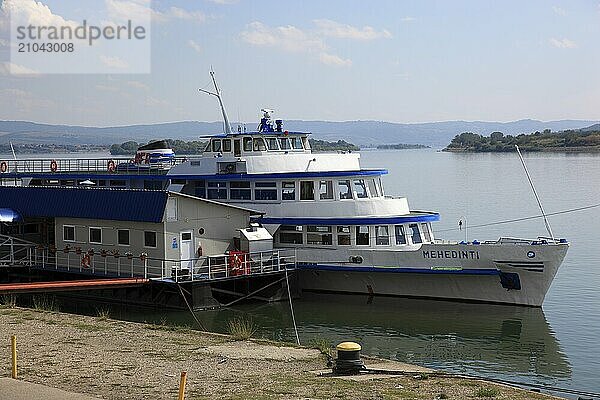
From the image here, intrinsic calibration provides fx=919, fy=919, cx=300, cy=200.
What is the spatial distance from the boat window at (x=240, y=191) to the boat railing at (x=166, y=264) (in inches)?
103

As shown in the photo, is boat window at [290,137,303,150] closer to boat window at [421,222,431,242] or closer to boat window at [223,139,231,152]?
boat window at [223,139,231,152]

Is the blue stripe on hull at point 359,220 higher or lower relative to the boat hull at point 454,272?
higher

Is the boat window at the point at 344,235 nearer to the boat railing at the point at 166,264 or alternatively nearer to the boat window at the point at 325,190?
the boat window at the point at 325,190

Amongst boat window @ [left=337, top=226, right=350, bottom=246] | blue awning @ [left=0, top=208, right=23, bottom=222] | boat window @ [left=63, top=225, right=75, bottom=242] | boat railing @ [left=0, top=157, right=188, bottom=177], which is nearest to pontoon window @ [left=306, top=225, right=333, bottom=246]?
boat window @ [left=337, top=226, right=350, bottom=246]

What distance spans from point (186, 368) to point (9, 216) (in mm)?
16416

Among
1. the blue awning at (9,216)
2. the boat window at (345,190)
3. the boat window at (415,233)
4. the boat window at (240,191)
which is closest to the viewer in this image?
the boat window at (415,233)

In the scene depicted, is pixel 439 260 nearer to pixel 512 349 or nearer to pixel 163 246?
pixel 512 349

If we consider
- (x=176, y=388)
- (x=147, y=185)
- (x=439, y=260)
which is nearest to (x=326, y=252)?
(x=439, y=260)

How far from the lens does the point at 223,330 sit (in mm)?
24578

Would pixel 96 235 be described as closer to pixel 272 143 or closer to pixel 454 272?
pixel 272 143

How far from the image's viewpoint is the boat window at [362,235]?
28.3m

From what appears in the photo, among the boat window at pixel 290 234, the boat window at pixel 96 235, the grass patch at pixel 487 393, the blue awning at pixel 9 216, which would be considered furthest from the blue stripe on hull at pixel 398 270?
the grass patch at pixel 487 393

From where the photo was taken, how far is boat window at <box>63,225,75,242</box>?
29.1 m

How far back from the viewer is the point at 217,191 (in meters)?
31.0
